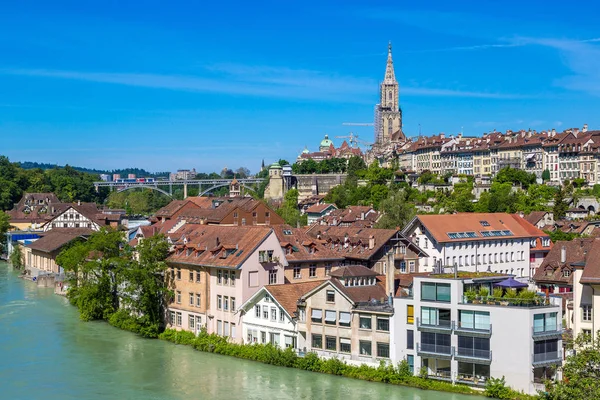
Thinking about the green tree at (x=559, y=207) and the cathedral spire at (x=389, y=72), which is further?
the cathedral spire at (x=389, y=72)

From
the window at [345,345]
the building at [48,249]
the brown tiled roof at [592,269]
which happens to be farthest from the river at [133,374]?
the building at [48,249]

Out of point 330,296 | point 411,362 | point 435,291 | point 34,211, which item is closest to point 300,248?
point 330,296

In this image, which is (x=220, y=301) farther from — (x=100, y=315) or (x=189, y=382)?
(x=100, y=315)

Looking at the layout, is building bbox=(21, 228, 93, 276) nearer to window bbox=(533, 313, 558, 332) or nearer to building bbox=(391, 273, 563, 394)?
building bbox=(391, 273, 563, 394)

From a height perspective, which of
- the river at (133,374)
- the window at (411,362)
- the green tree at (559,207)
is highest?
the green tree at (559,207)

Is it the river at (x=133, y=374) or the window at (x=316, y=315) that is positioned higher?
the window at (x=316, y=315)

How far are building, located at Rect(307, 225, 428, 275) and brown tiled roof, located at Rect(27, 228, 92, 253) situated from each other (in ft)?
84.2

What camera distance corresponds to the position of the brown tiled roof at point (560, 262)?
127 feet

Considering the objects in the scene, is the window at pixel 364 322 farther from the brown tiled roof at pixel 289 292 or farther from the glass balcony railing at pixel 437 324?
the brown tiled roof at pixel 289 292

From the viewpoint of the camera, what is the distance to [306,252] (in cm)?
3653

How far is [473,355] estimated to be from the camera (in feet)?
85.8

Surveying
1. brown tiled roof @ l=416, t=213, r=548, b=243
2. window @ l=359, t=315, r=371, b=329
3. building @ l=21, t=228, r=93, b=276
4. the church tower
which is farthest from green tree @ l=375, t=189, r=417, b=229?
the church tower

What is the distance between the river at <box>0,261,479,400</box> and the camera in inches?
1065

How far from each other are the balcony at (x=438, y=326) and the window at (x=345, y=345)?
2.92 metres
